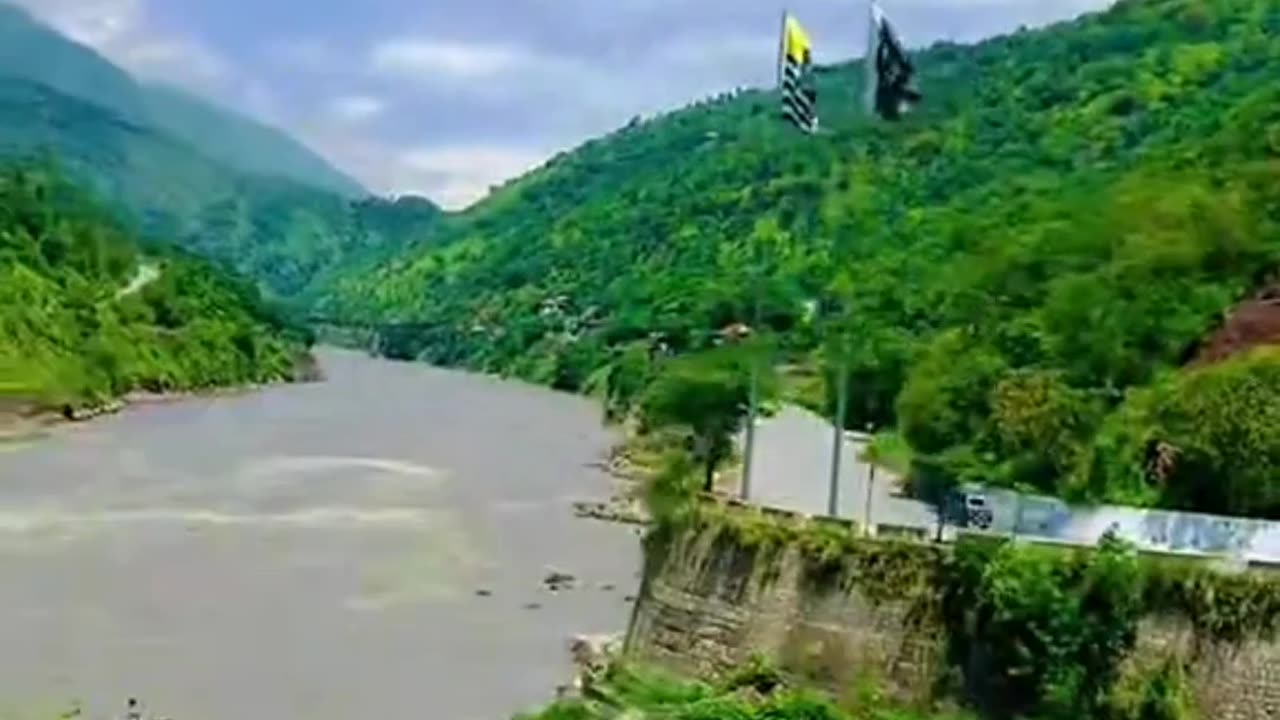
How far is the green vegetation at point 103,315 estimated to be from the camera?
11625cm

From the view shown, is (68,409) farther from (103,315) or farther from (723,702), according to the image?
(723,702)

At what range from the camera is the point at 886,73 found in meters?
32.2

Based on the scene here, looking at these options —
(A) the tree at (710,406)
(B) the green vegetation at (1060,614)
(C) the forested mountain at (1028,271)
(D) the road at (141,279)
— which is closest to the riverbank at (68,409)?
(D) the road at (141,279)

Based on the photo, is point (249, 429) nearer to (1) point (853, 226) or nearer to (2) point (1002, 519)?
(1) point (853, 226)

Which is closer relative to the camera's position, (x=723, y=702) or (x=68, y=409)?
(x=723, y=702)

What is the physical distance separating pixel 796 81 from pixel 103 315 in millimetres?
107142

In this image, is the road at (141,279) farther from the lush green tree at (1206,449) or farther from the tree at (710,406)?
the lush green tree at (1206,449)

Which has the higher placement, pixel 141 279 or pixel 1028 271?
pixel 1028 271

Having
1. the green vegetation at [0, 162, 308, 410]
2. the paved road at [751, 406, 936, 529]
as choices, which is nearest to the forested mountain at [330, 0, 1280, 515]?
the paved road at [751, 406, 936, 529]

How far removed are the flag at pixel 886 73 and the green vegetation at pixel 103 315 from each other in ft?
263

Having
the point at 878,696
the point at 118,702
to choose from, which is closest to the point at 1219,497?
Result: the point at 878,696

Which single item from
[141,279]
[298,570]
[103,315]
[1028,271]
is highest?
[1028,271]

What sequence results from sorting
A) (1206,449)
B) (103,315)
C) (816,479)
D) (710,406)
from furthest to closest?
(103,315)
(710,406)
(816,479)
(1206,449)

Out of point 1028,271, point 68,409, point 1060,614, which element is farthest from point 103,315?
point 1060,614
